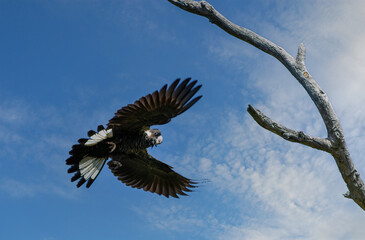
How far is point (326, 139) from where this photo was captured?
487 centimetres

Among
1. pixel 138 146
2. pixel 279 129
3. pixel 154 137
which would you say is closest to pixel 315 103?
pixel 279 129

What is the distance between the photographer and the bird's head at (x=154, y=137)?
6.03m

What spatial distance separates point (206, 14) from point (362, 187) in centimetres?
315

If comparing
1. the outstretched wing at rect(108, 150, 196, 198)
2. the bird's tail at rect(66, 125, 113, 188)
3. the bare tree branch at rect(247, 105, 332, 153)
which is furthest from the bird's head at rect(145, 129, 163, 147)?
the bare tree branch at rect(247, 105, 332, 153)

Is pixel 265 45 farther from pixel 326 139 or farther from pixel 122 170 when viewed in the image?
pixel 122 170

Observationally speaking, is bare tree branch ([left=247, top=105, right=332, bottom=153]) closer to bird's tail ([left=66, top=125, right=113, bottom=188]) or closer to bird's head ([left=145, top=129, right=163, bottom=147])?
bird's head ([left=145, top=129, right=163, bottom=147])

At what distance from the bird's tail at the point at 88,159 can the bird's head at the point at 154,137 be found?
0.60m

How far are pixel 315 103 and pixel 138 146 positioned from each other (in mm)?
2724

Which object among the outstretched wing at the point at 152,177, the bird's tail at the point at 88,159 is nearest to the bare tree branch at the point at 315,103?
the bird's tail at the point at 88,159

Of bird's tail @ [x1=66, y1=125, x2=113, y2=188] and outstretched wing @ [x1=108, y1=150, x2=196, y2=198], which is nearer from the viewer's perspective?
bird's tail @ [x1=66, y1=125, x2=113, y2=188]

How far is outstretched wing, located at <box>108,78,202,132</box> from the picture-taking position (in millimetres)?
5520

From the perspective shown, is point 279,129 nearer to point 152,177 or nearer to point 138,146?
point 138,146

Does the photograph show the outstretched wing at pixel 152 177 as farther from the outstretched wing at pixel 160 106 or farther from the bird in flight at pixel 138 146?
the outstretched wing at pixel 160 106

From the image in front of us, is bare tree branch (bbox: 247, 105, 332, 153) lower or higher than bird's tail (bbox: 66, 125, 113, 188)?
lower
